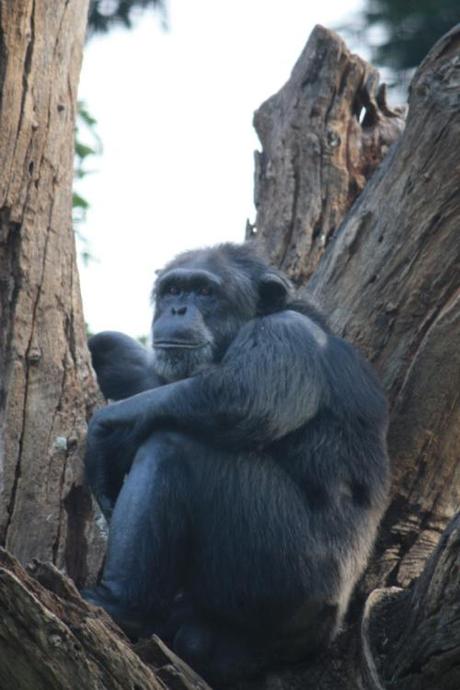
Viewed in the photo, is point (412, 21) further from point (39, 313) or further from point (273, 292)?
point (39, 313)

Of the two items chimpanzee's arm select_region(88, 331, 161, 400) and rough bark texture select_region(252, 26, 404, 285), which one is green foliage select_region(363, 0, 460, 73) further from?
chimpanzee's arm select_region(88, 331, 161, 400)

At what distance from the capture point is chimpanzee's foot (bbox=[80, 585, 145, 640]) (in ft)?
19.6

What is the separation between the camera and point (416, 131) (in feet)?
23.7

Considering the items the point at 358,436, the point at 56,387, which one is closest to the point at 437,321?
the point at 358,436

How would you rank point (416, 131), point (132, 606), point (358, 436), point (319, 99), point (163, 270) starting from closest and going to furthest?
point (132, 606), point (358, 436), point (416, 131), point (163, 270), point (319, 99)

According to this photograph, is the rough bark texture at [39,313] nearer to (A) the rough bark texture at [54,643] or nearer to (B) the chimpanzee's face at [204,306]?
(B) the chimpanzee's face at [204,306]

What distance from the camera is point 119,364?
8.04 m

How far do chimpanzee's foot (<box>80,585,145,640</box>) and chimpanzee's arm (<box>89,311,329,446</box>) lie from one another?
889 millimetres

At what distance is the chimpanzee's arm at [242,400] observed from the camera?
6.43 meters

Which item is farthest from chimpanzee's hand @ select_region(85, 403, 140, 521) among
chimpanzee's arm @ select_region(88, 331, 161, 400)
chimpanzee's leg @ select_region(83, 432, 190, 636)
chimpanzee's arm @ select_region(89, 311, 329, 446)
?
chimpanzee's arm @ select_region(88, 331, 161, 400)

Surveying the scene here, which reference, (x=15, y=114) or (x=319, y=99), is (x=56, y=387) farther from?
(x=319, y=99)

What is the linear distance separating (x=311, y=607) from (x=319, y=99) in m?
4.23

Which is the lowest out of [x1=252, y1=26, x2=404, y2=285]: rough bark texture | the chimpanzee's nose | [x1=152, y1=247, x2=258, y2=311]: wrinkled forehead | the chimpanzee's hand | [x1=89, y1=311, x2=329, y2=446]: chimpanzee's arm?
the chimpanzee's hand

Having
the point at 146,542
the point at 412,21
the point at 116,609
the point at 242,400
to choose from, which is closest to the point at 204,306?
the point at 242,400
